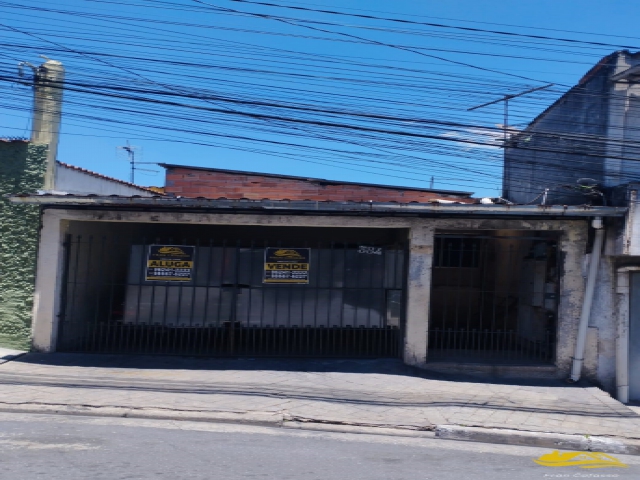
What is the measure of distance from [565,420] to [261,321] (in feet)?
15.1

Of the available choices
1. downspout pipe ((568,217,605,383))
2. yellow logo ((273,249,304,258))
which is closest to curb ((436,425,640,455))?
downspout pipe ((568,217,605,383))

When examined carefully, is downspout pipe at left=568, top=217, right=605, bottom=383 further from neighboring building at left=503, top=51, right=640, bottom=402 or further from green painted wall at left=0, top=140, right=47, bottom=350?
green painted wall at left=0, top=140, right=47, bottom=350

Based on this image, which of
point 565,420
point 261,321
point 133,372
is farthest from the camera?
point 261,321

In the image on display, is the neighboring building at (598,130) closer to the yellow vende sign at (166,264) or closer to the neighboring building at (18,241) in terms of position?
the yellow vende sign at (166,264)

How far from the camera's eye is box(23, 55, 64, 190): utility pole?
8.59 meters

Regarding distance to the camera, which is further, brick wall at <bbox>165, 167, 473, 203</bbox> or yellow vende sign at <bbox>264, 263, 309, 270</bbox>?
brick wall at <bbox>165, 167, 473, 203</bbox>

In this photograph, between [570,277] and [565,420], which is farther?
[570,277]

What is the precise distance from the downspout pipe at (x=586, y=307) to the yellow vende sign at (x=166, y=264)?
19.1 ft

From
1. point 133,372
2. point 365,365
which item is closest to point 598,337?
point 365,365

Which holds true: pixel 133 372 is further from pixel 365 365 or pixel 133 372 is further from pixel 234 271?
pixel 365 365

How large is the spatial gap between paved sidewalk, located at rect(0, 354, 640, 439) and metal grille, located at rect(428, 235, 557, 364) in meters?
0.85

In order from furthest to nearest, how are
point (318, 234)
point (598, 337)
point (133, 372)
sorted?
point (318, 234) < point (598, 337) < point (133, 372)

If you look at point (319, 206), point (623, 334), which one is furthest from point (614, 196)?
point (319, 206)

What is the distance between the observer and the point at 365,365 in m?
8.41
